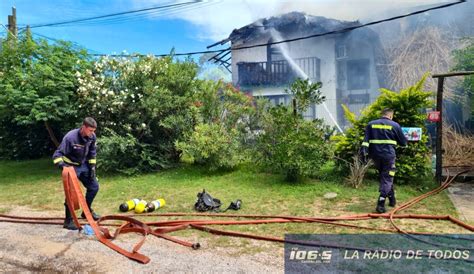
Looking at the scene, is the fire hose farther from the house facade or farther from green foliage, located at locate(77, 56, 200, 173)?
the house facade

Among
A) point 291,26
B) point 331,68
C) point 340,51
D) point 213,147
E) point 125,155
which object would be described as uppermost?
point 291,26

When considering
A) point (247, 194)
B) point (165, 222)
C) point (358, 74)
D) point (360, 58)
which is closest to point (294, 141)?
point (247, 194)

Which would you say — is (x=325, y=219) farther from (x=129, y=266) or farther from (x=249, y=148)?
(x=249, y=148)

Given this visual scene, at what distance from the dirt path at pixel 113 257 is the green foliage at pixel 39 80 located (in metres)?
5.41

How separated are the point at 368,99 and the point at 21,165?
14.7 meters

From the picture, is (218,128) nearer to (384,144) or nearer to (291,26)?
(384,144)

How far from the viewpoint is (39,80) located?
972cm

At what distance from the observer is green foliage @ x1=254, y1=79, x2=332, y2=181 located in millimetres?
7828

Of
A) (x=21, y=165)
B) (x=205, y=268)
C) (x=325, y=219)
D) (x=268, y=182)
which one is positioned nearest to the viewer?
(x=205, y=268)

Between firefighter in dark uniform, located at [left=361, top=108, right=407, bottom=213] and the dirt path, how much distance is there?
251 cm

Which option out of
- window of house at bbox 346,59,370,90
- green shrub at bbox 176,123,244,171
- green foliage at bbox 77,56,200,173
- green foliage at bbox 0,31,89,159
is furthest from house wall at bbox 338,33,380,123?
green foliage at bbox 0,31,89,159

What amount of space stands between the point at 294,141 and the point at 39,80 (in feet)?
23.0

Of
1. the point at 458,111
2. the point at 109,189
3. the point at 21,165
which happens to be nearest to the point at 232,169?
the point at 109,189

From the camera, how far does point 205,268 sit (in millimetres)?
3904
